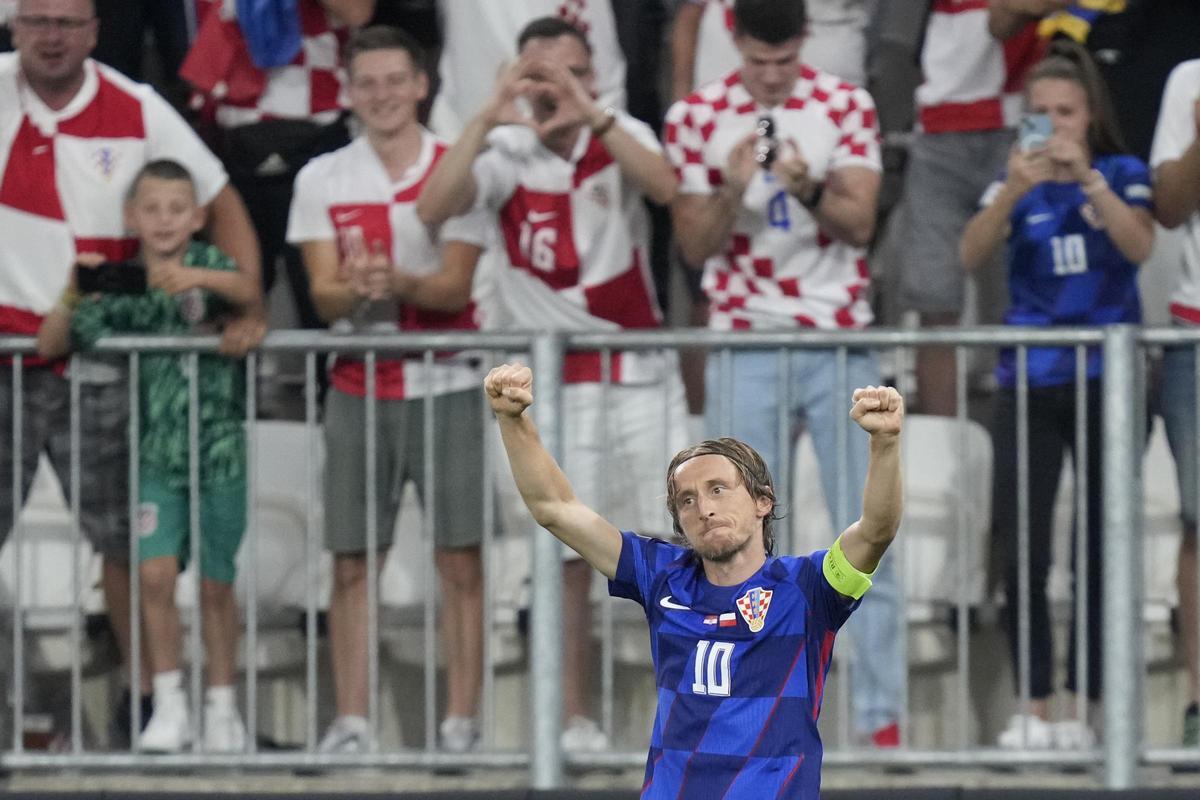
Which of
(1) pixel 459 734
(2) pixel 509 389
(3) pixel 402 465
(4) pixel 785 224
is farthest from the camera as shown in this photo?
(4) pixel 785 224

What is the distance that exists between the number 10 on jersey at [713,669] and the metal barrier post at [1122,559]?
6.83 feet

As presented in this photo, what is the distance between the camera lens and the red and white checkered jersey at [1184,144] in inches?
284

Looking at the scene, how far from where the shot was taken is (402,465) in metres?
7.01

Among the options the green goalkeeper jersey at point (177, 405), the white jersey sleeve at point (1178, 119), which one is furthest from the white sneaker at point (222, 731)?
the white jersey sleeve at point (1178, 119)

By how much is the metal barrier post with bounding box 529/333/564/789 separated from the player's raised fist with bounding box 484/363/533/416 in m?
1.92

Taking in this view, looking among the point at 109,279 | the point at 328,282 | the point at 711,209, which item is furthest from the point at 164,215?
the point at 711,209

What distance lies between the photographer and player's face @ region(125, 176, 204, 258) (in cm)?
713

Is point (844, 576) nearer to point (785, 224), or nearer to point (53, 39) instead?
point (785, 224)

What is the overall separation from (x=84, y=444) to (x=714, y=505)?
2.75 meters

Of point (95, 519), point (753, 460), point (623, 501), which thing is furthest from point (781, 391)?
point (95, 519)

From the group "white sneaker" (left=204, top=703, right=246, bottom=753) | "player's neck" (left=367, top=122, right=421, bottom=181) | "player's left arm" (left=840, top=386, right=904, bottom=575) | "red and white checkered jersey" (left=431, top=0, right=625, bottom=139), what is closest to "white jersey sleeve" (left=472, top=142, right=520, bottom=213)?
"player's neck" (left=367, top=122, right=421, bottom=181)

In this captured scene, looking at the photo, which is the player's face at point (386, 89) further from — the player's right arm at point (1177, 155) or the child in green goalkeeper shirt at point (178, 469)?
the player's right arm at point (1177, 155)

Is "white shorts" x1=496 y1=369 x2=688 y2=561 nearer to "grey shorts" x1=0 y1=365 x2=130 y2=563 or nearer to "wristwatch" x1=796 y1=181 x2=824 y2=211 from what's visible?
"wristwatch" x1=796 y1=181 x2=824 y2=211

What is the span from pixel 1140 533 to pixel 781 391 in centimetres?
117
